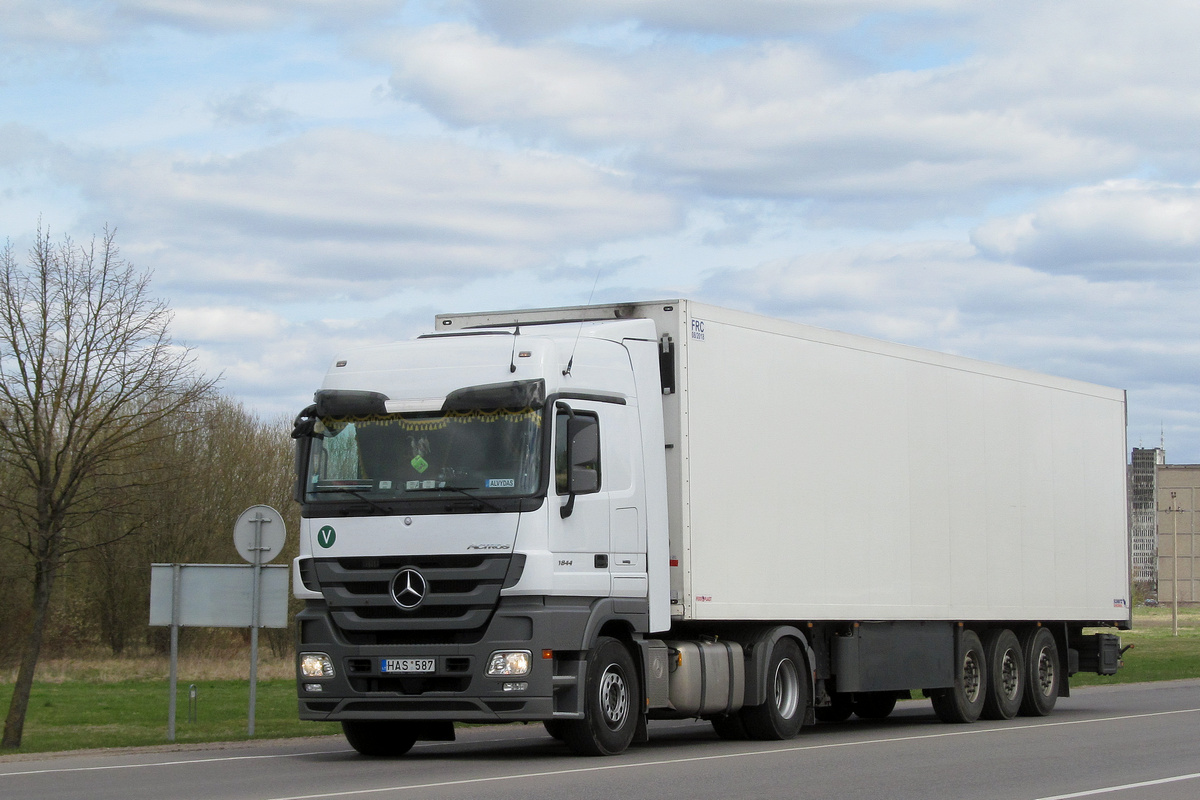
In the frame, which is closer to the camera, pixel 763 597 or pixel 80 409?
pixel 763 597

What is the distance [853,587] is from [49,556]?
926 cm

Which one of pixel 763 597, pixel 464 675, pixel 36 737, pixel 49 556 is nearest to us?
pixel 464 675

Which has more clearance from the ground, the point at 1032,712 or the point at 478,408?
the point at 478,408

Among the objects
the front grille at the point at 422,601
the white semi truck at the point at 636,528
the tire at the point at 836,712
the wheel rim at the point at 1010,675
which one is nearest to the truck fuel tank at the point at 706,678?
the white semi truck at the point at 636,528

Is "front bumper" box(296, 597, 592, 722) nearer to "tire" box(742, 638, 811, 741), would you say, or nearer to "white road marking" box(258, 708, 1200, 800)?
"white road marking" box(258, 708, 1200, 800)

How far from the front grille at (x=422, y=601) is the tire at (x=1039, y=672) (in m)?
9.91

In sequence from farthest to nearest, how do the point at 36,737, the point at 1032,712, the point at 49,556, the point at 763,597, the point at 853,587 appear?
the point at 36,737, the point at 1032,712, the point at 49,556, the point at 853,587, the point at 763,597

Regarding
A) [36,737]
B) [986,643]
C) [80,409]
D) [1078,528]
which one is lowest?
[36,737]

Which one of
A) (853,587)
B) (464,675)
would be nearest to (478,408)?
(464,675)

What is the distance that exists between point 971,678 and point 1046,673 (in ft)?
6.98

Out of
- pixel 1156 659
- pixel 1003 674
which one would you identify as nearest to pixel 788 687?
pixel 1003 674

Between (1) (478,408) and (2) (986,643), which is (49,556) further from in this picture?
(2) (986,643)

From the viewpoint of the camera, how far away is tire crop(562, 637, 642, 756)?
44.0ft

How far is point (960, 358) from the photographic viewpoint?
19.3m
